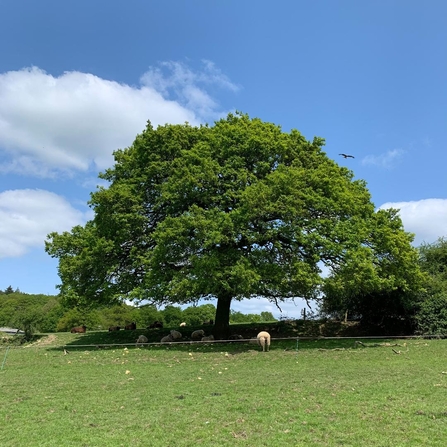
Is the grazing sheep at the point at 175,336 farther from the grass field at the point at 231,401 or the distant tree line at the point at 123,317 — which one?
the distant tree line at the point at 123,317

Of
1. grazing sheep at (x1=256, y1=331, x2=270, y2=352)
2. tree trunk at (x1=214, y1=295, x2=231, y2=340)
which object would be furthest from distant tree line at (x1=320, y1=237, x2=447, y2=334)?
tree trunk at (x1=214, y1=295, x2=231, y2=340)

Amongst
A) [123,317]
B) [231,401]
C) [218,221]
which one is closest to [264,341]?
[218,221]

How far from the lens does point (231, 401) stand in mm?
8570

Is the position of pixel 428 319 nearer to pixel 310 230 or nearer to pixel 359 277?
pixel 359 277

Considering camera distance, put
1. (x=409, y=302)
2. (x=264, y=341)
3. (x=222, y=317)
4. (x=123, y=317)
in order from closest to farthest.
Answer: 1. (x=264, y=341)
2. (x=409, y=302)
3. (x=222, y=317)
4. (x=123, y=317)

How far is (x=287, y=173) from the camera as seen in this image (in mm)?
18953

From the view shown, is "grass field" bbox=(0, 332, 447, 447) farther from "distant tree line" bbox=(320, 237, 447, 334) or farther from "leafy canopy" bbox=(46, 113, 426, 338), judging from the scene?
"distant tree line" bbox=(320, 237, 447, 334)

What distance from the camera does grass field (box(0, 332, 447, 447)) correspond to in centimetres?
646

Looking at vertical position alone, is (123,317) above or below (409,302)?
below

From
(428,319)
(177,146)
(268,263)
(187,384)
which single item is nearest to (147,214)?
(177,146)

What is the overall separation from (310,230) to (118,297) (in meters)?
10.2

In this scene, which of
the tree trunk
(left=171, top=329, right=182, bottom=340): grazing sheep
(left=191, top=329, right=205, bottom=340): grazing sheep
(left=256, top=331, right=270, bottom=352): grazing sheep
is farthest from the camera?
(left=171, top=329, right=182, bottom=340): grazing sheep

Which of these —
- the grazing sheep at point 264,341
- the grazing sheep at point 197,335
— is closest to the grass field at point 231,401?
the grazing sheep at point 264,341

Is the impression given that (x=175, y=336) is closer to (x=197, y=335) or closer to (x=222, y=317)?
(x=197, y=335)
